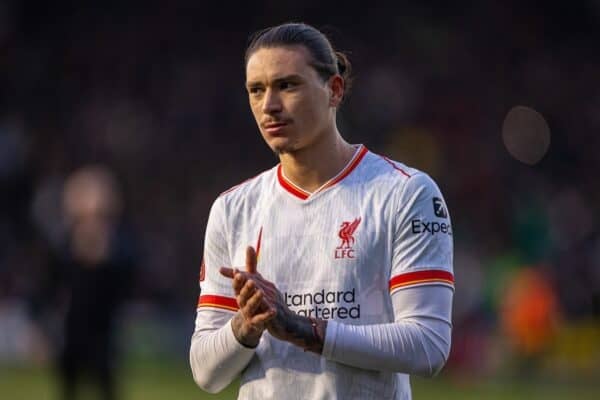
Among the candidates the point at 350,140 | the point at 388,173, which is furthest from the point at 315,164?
the point at 350,140

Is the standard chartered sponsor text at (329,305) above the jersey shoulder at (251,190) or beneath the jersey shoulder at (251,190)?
beneath

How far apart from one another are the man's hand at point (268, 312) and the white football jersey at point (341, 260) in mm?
186

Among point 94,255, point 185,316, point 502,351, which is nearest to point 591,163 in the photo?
point 502,351

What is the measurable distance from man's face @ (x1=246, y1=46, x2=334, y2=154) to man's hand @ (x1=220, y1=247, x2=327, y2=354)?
48 centimetres

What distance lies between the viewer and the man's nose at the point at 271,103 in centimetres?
427

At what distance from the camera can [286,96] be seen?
4.30m

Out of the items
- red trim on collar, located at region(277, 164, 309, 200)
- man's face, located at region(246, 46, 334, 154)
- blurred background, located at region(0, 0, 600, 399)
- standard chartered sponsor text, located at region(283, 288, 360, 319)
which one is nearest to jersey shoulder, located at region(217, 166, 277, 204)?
red trim on collar, located at region(277, 164, 309, 200)

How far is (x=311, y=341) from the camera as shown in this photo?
4.04 metres

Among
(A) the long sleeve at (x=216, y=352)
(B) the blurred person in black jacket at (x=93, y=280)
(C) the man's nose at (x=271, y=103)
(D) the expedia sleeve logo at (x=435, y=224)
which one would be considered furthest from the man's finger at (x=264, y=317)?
(B) the blurred person in black jacket at (x=93, y=280)

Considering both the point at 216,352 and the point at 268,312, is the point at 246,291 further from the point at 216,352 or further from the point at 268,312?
the point at 216,352

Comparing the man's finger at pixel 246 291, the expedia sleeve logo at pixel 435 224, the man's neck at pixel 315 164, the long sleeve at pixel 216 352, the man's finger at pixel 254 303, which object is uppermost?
the man's neck at pixel 315 164

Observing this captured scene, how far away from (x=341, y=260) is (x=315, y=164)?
39cm

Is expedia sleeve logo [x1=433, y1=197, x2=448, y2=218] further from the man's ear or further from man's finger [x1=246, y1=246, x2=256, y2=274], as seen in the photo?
man's finger [x1=246, y1=246, x2=256, y2=274]

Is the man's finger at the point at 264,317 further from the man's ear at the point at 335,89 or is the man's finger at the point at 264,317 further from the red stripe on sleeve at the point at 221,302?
the man's ear at the point at 335,89
